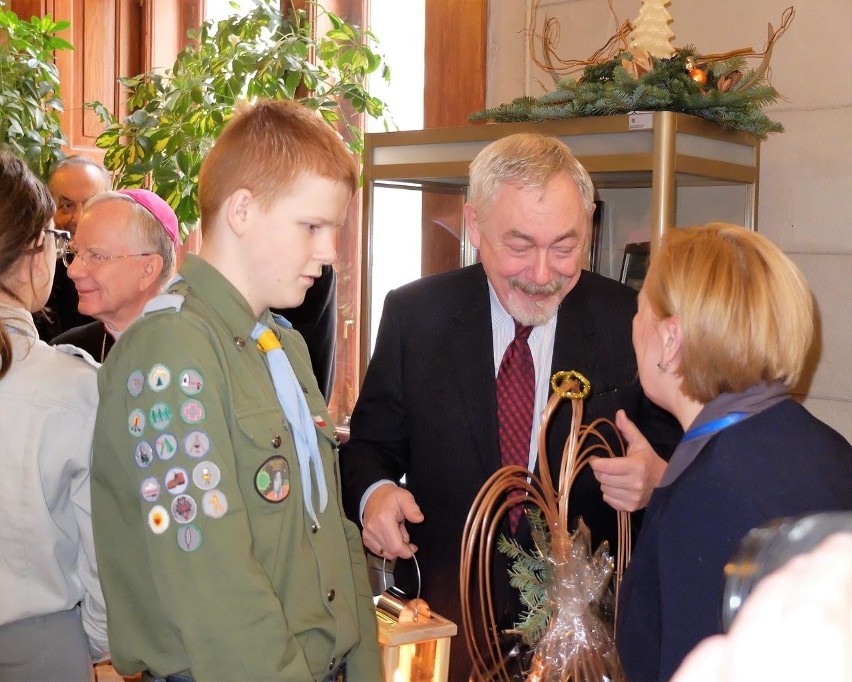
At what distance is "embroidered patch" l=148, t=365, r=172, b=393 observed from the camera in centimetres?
122

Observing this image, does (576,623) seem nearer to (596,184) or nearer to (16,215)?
(16,215)

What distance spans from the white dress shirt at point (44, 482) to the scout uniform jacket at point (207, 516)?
0.28 metres

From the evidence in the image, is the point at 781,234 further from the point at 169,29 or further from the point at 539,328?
the point at 169,29

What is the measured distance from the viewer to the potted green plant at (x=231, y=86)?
3.63m

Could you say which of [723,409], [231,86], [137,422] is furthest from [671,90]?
[231,86]

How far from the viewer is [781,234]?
2.66 m

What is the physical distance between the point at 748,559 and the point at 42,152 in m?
4.14

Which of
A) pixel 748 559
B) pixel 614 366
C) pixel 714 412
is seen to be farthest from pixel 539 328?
pixel 748 559

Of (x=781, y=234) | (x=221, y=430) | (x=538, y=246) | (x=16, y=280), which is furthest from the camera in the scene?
(x=781, y=234)

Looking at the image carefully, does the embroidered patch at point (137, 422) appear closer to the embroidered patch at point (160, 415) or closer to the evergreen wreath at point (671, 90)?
the embroidered patch at point (160, 415)

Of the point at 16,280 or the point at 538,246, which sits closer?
the point at 16,280

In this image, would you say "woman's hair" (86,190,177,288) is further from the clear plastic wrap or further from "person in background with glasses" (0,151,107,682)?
the clear plastic wrap

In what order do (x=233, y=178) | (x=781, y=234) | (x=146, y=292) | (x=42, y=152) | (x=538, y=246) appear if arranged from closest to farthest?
1. (x=233, y=178)
2. (x=538, y=246)
3. (x=146, y=292)
4. (x=781, y=234)
5. (x=42, y=152)

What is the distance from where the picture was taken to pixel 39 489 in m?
1.58
